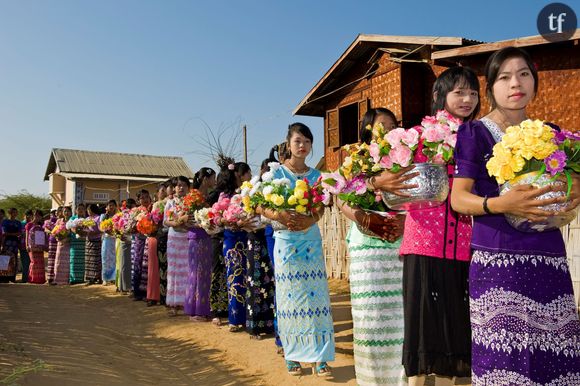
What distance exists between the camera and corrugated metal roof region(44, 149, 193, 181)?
33.2 meters

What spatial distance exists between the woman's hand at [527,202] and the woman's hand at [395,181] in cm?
79

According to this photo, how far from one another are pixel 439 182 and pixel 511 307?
2.86ft

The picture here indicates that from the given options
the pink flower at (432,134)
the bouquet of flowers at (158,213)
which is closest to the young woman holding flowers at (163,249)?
the bouquet of flowers at (158,213)

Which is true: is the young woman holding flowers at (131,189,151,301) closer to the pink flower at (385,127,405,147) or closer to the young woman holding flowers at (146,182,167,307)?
the young woman holding flowers at (146,182,167,307)

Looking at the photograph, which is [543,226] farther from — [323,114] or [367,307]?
[323,114]

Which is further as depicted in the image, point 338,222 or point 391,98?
point 391,98

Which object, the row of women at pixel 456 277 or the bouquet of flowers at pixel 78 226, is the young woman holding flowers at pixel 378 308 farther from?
the bouquet of flowers at pixel 78 226

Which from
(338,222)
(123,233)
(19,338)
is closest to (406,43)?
(338,222)

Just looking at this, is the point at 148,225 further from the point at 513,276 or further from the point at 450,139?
the point at 513,276

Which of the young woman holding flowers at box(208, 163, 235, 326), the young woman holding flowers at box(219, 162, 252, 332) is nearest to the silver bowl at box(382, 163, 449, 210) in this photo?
the young woman holding flowers at box(219, 162, 252, 332)

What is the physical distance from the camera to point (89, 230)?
15.3m

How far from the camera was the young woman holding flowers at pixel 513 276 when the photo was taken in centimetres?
235

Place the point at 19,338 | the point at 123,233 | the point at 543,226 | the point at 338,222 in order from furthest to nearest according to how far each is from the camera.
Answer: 1. the point at 338,222
2. the point at 123,233
3. the point at 19,338
4. the point at 543,226

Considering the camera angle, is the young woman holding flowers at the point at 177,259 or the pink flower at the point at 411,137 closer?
the pink flower at the point at 411,137
